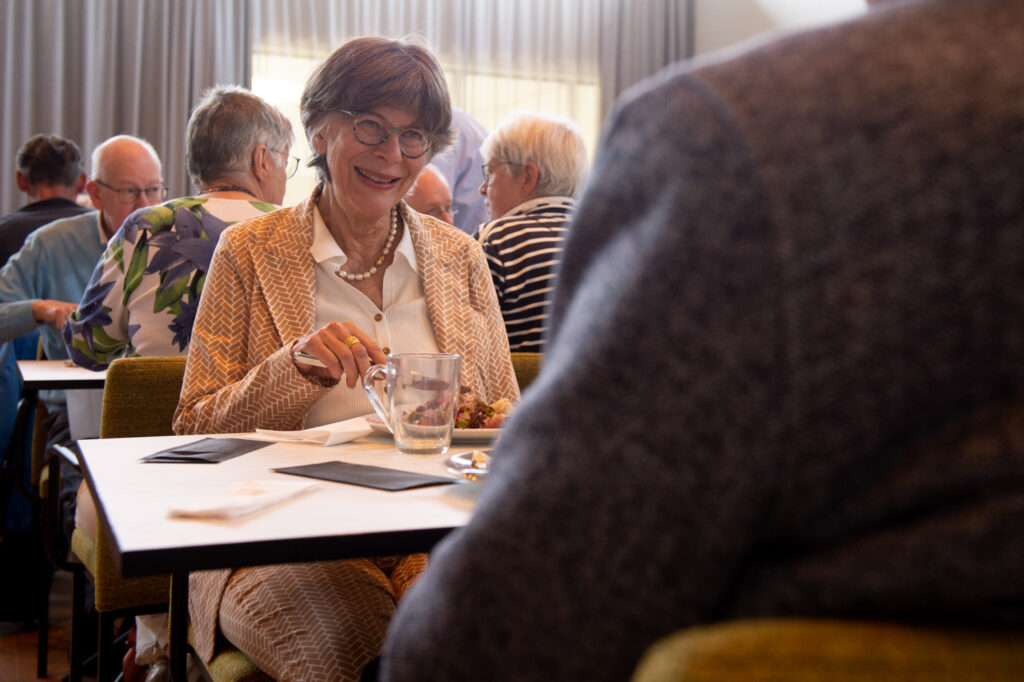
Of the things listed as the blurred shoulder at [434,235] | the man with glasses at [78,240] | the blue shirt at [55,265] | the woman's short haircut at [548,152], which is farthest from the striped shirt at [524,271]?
the blue shirt at [55,265]

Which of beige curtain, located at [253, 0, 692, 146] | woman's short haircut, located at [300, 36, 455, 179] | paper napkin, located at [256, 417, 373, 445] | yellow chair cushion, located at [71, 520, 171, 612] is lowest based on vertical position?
yellow chair cushion, located at [71, 520, 171, 612]

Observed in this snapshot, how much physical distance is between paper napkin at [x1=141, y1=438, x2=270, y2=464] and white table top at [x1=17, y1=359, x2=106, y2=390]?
3.53 feet

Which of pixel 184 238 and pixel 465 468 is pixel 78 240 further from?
pixel 465 468

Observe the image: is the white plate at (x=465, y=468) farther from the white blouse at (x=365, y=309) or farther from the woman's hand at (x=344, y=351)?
the white blouse at (x=365, y=309)

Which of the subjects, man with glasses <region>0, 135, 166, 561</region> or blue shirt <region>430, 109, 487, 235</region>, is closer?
man with glasses <region>0, 135, 166, 561</region>

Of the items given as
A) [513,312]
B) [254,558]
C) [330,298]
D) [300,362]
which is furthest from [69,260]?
[254,558]

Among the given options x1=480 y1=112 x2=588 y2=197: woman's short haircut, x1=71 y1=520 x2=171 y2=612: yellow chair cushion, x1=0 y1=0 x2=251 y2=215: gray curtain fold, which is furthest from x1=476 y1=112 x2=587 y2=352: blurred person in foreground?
x1=0 y1=0 x2=251 y2=215: gray curtain fold

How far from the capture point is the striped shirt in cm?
256

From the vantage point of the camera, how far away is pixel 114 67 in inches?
199

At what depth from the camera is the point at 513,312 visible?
2576 mm

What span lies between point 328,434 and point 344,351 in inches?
4.8

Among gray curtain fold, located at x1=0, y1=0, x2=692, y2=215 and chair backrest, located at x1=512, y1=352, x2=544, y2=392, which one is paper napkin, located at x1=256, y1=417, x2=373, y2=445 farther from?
gray curtain fold, located at x1=0, y1=0, x2=692, y2=215

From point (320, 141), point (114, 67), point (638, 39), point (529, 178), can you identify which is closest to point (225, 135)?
point (320, 141)

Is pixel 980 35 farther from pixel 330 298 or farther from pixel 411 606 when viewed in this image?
pixel 330 298
